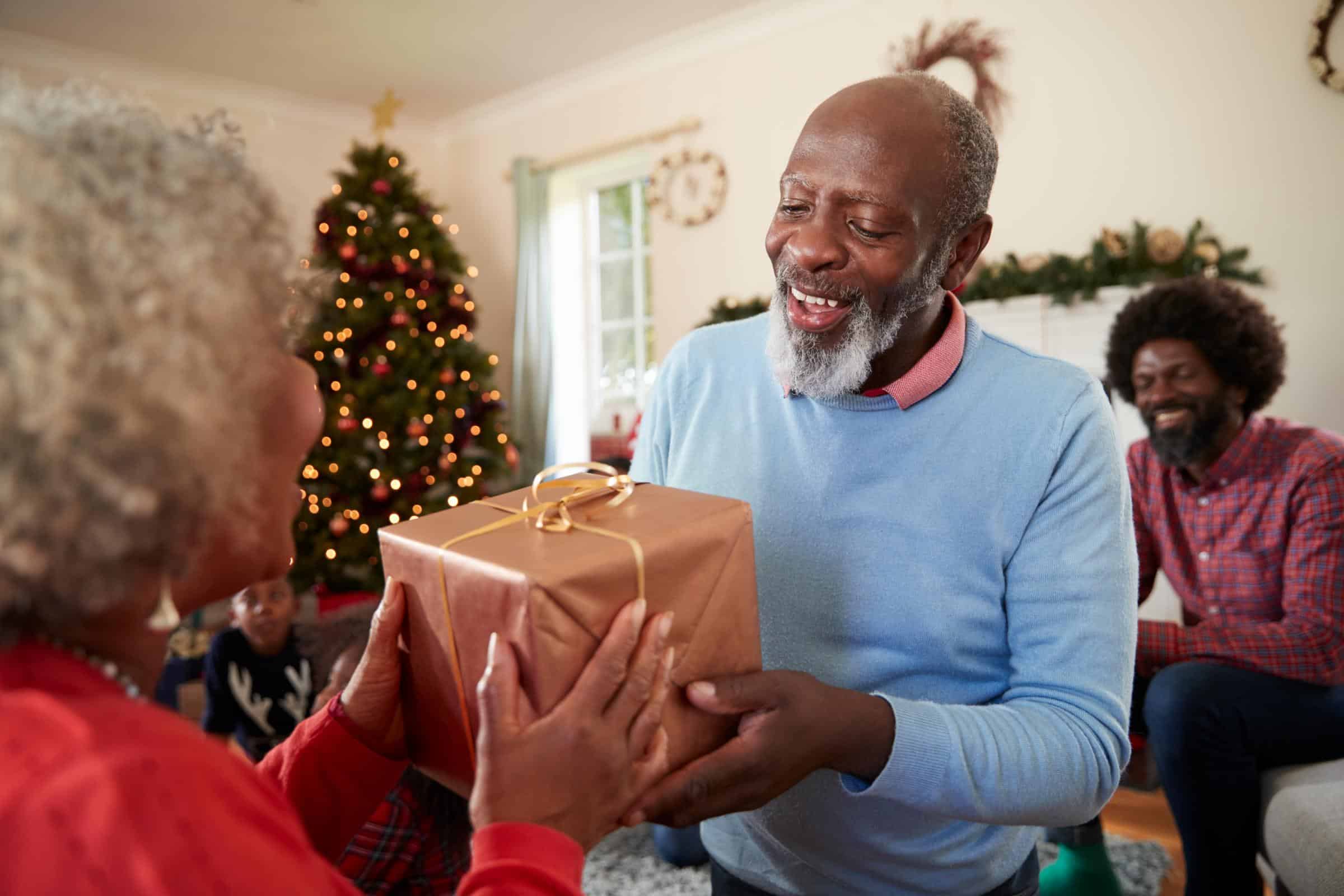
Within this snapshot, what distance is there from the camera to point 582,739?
0.69 metres

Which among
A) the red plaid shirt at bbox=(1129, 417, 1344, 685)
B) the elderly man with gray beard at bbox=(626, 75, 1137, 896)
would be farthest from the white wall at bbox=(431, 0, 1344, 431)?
the elderly man with gray beard at bbox=(626, 75, 1137, 896)

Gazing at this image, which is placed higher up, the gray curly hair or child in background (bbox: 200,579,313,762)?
the gray curly hair

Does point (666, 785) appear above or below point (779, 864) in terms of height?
above

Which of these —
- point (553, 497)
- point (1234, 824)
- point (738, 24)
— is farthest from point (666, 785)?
point (738, 24)

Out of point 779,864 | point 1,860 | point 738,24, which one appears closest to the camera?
point 1,860

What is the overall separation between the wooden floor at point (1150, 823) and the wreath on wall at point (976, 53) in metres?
2.61

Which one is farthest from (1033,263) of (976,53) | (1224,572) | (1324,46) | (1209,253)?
(1224,572)

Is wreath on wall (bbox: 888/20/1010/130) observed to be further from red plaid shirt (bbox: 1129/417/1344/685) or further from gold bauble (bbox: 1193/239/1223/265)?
red plaid shirt (bbox: 1129/417/1344/685)

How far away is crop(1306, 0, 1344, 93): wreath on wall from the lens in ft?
9.76

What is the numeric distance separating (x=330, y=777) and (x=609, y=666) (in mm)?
364

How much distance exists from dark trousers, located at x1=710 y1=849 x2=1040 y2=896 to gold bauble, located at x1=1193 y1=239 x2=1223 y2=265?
2.72 m

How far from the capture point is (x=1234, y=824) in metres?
1.95

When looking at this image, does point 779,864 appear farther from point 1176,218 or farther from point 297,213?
point 1176,218

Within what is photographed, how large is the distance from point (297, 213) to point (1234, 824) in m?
2.23
